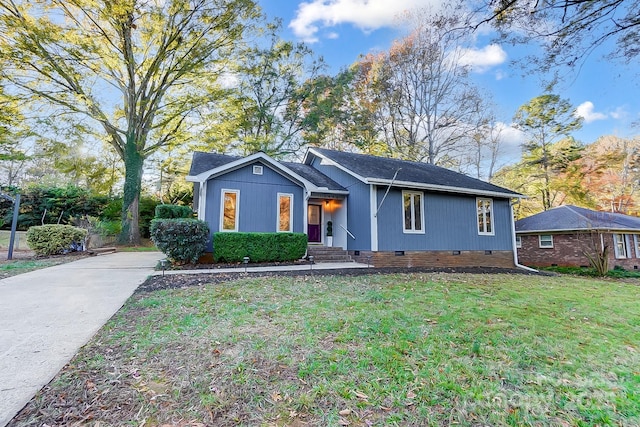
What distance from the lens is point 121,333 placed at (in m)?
3.50

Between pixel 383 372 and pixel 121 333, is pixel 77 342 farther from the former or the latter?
pixel 383 372

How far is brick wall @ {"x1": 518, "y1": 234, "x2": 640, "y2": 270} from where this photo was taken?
52.5 feet

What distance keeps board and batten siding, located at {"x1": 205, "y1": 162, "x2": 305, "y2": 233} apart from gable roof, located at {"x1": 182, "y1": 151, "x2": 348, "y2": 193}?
0.29m

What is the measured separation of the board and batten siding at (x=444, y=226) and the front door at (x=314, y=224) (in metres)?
3.14

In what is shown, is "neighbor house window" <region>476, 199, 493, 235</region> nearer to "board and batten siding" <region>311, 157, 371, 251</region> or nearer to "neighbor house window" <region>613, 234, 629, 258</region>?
"board and batten siding" <region>311, 157, 371, 251</region>

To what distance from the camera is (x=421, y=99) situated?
67.8ft

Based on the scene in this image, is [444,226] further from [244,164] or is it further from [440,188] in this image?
[244,164]

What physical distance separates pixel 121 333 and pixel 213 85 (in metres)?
17.1

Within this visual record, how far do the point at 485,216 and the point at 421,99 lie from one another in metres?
11.1

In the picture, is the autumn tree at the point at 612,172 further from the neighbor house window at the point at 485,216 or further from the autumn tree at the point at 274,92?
the autumn tree at the point at 274,92

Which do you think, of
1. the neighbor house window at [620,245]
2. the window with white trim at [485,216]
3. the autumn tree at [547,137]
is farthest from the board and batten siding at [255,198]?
the autumn tree at [547,137]

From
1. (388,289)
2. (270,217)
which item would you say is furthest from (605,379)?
(270,217)

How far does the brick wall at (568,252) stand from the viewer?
16.0 m

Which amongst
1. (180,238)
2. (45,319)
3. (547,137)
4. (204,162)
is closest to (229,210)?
(180,238)
